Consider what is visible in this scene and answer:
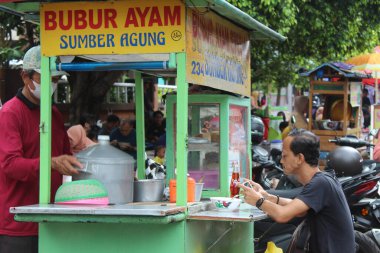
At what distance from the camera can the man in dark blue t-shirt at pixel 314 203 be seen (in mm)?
3676

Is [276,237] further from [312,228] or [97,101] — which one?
[97,101]

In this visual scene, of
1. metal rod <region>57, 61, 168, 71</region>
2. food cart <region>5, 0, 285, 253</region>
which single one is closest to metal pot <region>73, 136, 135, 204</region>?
food cart <region>5, 0, 285, 253</region>

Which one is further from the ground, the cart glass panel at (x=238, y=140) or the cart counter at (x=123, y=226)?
the cart glass panel at (x=238, y=140)

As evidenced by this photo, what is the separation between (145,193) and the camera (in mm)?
4422

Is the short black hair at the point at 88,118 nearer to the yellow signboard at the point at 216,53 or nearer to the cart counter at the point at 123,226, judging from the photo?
the yellow signboard at the point at 216,53

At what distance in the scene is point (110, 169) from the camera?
4125mm

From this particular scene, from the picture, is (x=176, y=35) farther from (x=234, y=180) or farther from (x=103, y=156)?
(x=234, y=180)

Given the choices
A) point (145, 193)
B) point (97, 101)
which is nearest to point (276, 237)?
point (145, 193)

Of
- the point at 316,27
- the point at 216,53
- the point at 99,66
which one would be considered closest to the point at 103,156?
the point at 99,66

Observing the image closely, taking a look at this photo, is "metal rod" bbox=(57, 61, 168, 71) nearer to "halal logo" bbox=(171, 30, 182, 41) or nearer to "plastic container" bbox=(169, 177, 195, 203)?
"halal logo" bbox=(171, 30, 182, 41)

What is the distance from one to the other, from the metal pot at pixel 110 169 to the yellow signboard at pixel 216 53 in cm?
69

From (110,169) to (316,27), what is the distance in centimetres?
848

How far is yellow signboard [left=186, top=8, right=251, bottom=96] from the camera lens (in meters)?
4.01

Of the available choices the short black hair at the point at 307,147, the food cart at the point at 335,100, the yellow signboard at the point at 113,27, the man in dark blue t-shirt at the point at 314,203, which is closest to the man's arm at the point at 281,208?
the man in dark blue t-shirt at the point at 314,203
